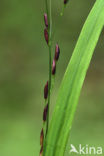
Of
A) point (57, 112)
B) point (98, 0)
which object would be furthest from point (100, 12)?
point (57, 112)

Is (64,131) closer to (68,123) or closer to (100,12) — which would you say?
(68,123)

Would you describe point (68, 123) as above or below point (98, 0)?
below

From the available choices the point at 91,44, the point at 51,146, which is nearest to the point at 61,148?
the point at 51,146

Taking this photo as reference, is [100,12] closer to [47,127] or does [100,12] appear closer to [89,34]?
[89,34]

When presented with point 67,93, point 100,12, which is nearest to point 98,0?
point 100,12

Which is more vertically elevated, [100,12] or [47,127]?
[100,12]
